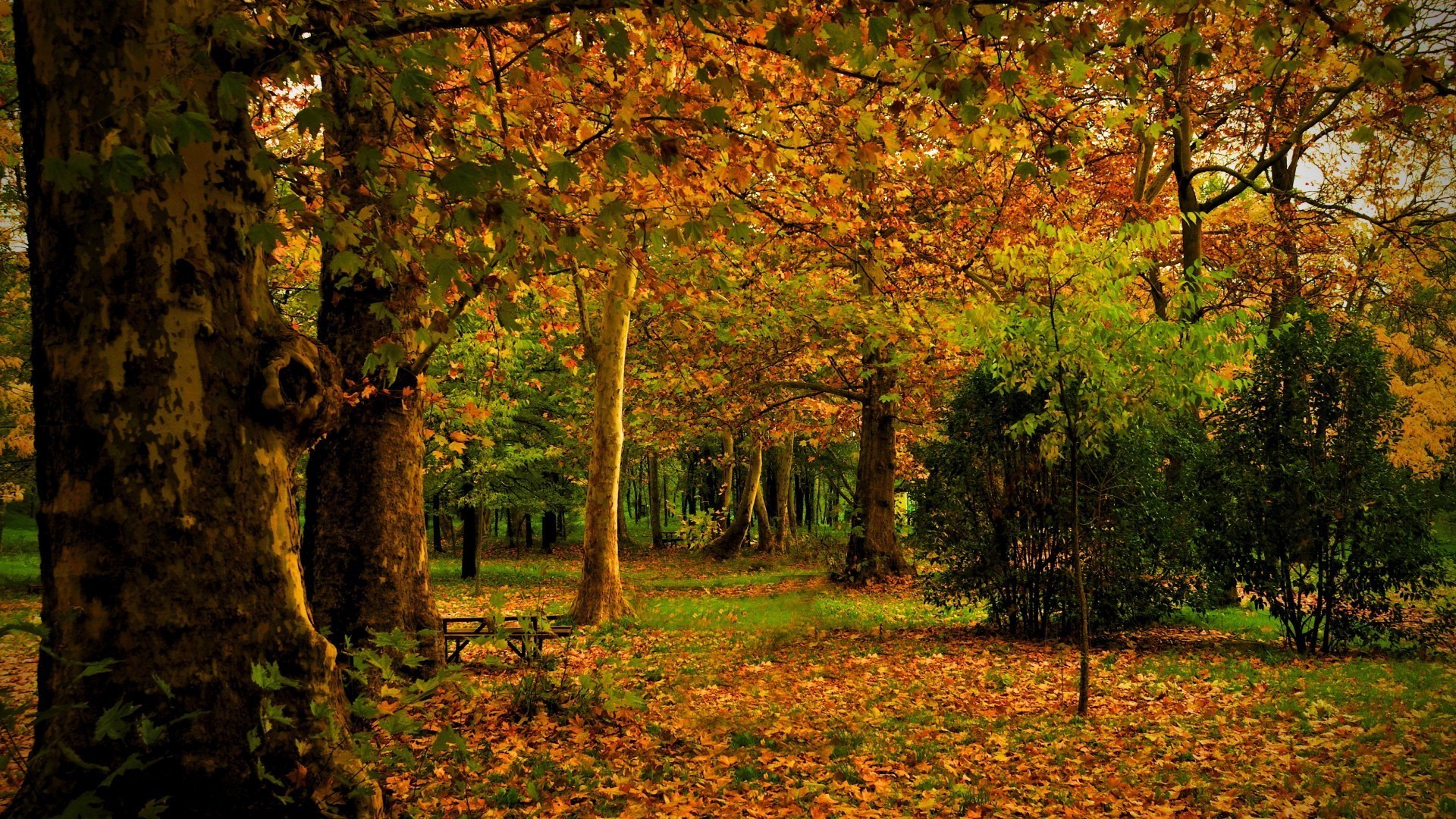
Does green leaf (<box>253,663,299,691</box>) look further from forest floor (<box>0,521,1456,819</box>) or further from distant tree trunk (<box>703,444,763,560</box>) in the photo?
distant tree trunk (<box>703,444,763,560</box>)

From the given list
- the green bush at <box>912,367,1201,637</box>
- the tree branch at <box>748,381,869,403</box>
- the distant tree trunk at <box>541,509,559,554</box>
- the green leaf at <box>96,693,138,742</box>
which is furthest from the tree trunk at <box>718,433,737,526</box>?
the green leaf at <box>96,693,138,742</box>

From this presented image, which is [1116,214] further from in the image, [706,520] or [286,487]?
[286,487]

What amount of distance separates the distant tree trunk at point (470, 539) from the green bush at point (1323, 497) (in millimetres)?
16726

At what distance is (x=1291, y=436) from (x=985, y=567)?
Result: 4.28m

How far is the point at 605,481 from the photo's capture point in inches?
485

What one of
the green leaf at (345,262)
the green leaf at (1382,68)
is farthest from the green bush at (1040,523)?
the green leaf at (345,262)

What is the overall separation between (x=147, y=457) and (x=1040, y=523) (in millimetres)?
10529

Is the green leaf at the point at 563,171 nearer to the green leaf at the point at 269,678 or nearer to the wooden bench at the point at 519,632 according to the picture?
the green leaf at the point at 269,678

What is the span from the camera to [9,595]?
16.3 meters

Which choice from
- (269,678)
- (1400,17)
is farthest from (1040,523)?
(269,678)

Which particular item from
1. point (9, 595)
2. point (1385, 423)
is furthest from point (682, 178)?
point (9, 595)

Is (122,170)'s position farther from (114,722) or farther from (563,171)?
(114,722)

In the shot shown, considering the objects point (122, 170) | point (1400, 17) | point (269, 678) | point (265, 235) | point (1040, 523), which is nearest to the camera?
point (122, 170)

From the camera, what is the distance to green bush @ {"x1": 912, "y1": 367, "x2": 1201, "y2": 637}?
10641 mm
